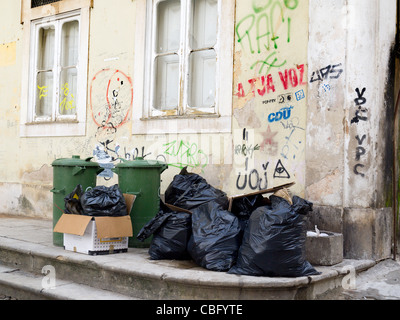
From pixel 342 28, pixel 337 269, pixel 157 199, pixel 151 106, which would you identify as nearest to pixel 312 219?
pixel 337 269

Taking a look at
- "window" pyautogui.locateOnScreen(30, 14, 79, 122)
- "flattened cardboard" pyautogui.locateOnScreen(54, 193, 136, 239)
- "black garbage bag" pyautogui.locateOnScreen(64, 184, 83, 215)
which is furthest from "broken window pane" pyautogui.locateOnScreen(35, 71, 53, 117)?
"flattened cardboard" pyautogui.locateOnScreen(54, 193, 136, 239)

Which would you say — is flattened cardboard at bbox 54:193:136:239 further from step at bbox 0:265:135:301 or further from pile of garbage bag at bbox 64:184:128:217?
step at bbox 0:265:135:301

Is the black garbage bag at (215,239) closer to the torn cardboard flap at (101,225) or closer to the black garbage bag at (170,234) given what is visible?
the black garbage bag at (170,234)

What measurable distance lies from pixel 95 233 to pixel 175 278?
3.89ft

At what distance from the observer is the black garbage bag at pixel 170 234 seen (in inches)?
176

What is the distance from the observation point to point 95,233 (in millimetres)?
4648

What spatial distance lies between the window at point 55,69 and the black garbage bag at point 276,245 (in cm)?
444

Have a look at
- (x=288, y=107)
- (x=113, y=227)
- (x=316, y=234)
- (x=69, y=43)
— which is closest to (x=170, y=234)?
(x=113, y=227)

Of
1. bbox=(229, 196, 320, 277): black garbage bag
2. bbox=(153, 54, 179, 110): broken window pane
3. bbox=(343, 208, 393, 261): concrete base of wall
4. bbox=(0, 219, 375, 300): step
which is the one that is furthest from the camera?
bbox=(153, 54, 179, 110): broken window pane

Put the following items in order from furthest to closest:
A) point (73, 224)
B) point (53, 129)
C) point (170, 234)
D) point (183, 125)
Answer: point (53, 129), point (183, 125), point (73, 224), point (170, 234)

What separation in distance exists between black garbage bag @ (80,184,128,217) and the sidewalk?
16.9 inches

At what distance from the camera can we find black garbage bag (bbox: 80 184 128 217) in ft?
15.4

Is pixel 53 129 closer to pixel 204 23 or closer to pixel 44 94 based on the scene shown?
pixel 44 94

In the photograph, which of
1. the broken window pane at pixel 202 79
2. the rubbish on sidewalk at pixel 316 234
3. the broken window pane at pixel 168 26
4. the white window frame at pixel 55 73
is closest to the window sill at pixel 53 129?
the white window frame at pixel 55 73
